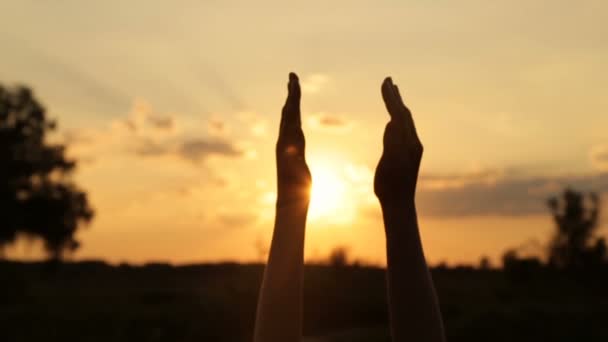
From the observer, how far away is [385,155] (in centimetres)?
407

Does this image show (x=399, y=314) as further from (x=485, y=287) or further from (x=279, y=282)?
(x=485, y=287)

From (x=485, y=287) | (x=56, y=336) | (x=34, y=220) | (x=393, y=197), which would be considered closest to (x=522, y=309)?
(x=485, y=287)

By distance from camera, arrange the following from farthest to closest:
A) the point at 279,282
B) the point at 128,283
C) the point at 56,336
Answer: the point at 128,283 → the point at 56,336 → the point at 279,282

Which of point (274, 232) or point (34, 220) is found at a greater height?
point (34, 220)

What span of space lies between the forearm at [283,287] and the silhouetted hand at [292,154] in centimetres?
23

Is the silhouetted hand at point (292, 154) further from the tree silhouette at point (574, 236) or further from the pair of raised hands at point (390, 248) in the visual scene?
the tree silhouette at point (574, 236)

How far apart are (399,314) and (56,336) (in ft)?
38.4

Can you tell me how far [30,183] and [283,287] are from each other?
92.5 ft

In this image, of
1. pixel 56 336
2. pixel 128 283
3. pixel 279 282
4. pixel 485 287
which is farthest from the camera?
pixel 128 283

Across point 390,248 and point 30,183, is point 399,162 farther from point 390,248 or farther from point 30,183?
point 30,183

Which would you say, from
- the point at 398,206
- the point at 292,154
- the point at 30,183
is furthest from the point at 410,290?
the point at 30,183

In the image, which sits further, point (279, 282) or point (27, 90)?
point (27, 90)

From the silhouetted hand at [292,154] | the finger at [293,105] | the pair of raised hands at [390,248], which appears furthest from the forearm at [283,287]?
the finger at [293,105]

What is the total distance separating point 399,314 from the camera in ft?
12.0
